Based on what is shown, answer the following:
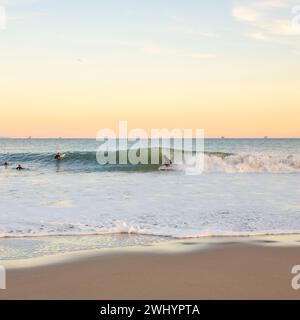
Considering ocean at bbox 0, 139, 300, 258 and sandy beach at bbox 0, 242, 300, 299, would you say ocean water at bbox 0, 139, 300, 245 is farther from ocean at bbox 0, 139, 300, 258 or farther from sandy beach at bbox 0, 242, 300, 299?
sandy beach at bbox 0, 242, 300, 299

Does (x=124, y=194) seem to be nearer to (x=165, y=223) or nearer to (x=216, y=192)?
(x=216, y=192)

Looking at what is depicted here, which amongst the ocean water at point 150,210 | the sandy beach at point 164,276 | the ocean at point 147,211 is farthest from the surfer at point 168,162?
the sandy beach at point 164,276

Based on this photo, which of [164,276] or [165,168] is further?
[165,168]

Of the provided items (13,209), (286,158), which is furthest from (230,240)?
(286,158)

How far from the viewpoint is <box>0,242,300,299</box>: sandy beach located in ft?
17.4

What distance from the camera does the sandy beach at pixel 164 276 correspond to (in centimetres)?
530

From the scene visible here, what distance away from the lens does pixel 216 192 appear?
14.6m

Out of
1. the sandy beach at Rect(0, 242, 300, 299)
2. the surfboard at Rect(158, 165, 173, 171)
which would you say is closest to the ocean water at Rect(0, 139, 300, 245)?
the sandy beach at Rect(0, 242, 300, 299)

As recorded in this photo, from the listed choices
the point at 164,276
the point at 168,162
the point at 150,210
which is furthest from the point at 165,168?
the point at 164,276

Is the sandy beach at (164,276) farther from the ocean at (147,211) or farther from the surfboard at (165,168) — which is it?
the surfboard at (165,168)

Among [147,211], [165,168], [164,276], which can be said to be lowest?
[164,276]

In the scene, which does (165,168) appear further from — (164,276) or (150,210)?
(164,276)

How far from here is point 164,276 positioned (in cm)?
595
